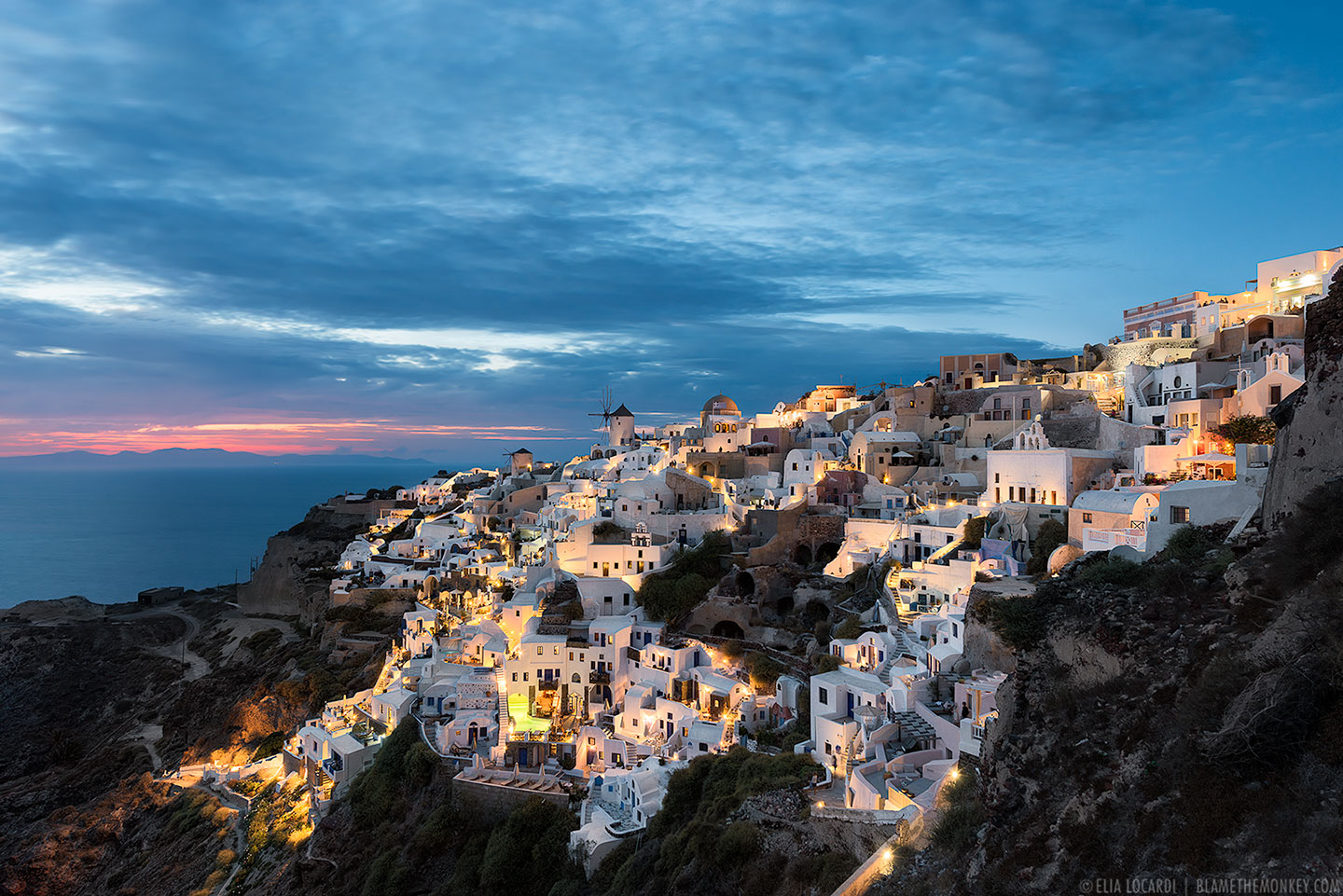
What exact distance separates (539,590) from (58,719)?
3424 cm

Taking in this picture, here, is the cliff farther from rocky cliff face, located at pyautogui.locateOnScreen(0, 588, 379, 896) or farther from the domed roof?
the domed roof

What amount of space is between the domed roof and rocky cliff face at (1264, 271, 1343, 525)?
149ft

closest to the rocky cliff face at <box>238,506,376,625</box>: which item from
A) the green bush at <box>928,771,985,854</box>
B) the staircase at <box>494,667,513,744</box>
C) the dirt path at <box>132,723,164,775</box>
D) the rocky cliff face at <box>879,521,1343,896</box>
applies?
the dirt path at <box>132,723,164,775</box>

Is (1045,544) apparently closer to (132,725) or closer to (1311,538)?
(1311,538)

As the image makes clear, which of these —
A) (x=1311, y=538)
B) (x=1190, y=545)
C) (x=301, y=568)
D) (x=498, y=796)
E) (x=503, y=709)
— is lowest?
(x=498, y=796)

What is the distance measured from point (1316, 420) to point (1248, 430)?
1918 centimetres

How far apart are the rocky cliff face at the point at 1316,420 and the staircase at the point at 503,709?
73.7ft

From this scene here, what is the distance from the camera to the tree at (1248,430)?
925 inches

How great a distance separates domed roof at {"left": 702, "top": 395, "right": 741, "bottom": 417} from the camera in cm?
5438

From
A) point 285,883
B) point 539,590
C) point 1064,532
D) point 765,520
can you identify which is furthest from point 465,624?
point 1064,532

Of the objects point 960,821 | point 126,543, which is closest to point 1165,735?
point 960,821

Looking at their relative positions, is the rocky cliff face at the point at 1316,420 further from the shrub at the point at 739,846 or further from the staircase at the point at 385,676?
the staircase at the point at 385,676

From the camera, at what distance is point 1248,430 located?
2398 cm

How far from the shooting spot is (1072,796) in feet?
24.2
